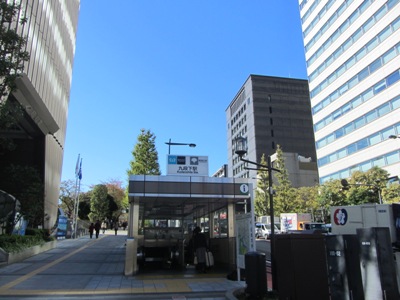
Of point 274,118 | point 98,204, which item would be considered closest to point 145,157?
point 98,204

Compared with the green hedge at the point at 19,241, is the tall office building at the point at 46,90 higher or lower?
higher

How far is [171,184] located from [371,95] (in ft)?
141

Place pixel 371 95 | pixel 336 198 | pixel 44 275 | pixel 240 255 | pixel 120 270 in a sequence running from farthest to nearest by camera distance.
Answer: pixel 371 95, pixel 336 198, pixel 120 270, pixel 44 275, pixel 240 255

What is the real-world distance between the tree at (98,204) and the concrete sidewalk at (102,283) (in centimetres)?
4799

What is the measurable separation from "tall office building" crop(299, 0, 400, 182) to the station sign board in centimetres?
3564

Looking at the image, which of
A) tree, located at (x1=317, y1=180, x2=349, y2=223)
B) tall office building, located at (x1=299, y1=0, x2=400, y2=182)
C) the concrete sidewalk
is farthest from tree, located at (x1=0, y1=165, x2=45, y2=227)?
tall office building, located at (x1=299, y1=0, x2=400, y2=182)

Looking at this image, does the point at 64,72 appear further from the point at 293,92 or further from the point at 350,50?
the point at 293,92

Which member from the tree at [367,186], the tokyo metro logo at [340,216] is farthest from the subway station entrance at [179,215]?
the tree at [367,186]

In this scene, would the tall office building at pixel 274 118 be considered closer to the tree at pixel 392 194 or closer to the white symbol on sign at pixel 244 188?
the tree at pixel 392 194

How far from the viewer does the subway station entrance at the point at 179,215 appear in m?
12.3

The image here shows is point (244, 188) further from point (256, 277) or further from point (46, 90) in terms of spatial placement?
point (46, 90)

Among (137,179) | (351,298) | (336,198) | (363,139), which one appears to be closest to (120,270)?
(137,179)

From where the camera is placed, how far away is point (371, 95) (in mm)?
47031

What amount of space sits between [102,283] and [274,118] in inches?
3778
